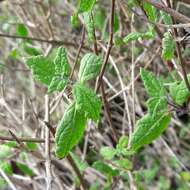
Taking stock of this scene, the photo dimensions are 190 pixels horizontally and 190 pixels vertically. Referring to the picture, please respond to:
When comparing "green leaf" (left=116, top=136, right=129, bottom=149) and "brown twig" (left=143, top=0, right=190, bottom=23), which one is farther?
"green leaf" (left=116, top=136, right=129, bottom=149)

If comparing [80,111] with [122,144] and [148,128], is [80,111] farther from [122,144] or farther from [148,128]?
[122,144]

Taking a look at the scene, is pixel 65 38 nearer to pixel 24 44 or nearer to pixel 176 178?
pixel 24 44

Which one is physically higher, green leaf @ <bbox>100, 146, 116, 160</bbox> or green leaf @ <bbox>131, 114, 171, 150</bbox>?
green leaf @ <bbox>131, 114, 171, 150</bbox>

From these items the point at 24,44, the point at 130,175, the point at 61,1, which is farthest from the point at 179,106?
the point at 61,1

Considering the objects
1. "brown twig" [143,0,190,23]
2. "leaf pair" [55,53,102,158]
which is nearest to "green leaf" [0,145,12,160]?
"leaf pair" [55,53,102,158]

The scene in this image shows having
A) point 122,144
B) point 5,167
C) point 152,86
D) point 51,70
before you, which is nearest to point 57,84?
point 51,70

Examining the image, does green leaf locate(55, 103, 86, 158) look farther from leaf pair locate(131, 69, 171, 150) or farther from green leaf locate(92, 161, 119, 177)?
green leaf locate(92, 161, 119, 177)

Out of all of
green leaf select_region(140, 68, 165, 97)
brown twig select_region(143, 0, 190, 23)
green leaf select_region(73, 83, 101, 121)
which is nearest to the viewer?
brown twig select_region(143, 0, 190, 23)

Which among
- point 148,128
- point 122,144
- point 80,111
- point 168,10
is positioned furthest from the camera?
point 122,144
